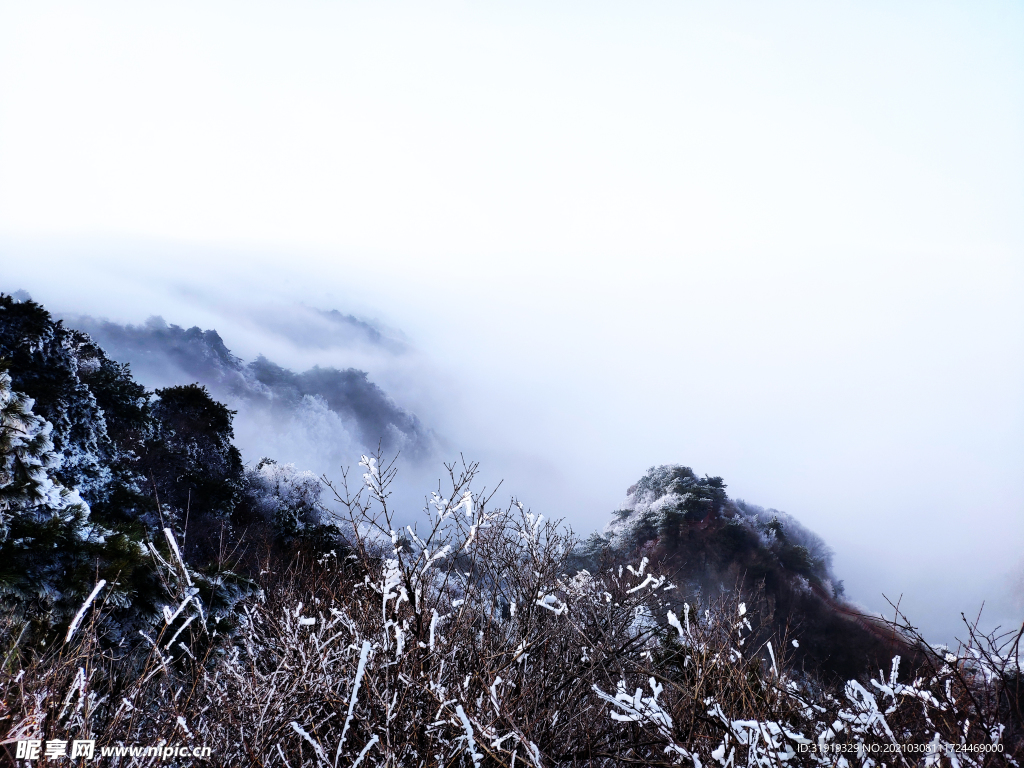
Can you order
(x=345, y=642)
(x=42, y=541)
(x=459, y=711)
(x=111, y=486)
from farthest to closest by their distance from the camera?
(x=111, y=486), (x=42, y=541), (x=345, y=642), (x=459, y=711)

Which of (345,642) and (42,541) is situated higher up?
(345,642)

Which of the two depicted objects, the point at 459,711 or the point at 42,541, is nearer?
the point at 459,711

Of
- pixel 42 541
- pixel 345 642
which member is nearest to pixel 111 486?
pixel 42 541

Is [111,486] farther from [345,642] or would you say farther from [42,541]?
[345,642]

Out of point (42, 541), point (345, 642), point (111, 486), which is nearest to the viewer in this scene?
point (345, 642)

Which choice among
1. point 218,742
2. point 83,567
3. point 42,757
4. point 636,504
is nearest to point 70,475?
point 83,567

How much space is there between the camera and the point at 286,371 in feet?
97.8

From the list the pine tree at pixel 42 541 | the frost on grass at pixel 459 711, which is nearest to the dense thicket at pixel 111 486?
the pine tree at pixel 42 541

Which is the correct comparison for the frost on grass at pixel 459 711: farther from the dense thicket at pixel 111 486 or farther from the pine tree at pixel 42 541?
the pine tree at pixel 42 541

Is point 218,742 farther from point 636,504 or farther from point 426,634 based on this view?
point 636,504

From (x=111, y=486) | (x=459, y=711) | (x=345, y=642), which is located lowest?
(x=111, y=486)

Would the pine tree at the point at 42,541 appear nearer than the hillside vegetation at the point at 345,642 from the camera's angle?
No

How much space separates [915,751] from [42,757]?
12.8ft

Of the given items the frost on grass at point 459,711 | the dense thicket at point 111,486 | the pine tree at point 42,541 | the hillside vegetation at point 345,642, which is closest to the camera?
the frost on grass at point 459,711
